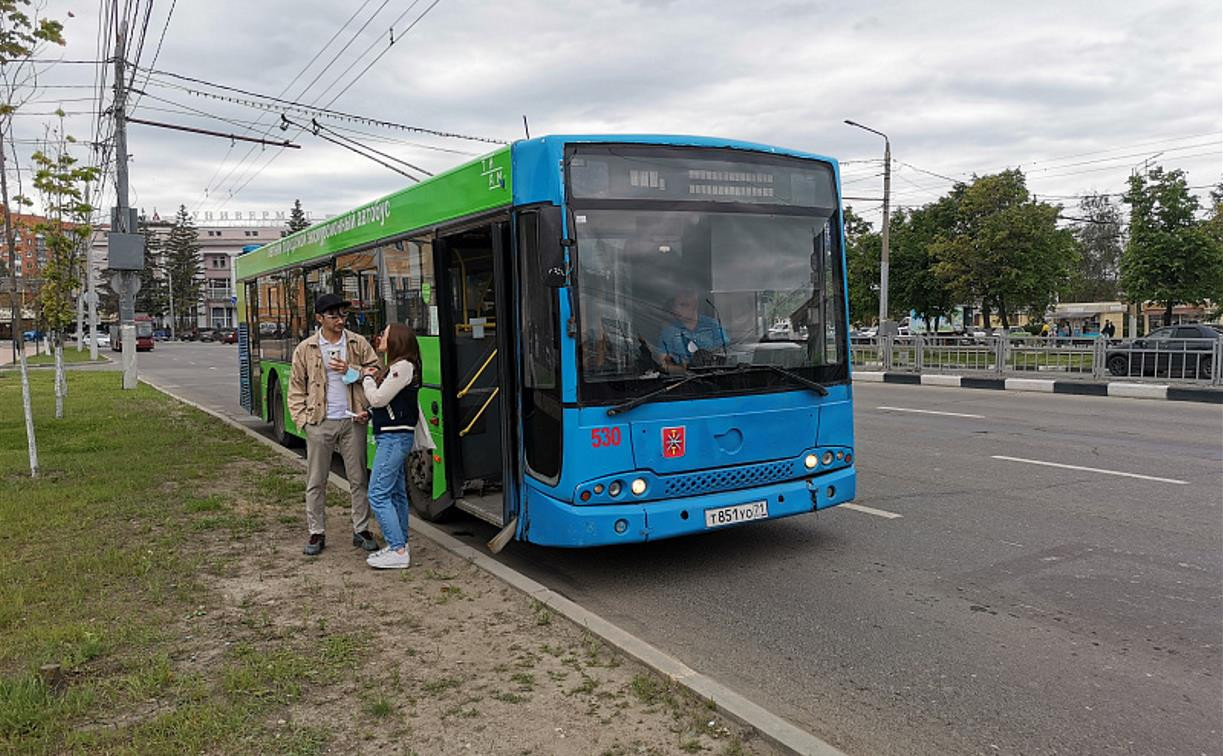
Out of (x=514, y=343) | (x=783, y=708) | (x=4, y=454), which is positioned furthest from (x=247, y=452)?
(x=783, y=708)

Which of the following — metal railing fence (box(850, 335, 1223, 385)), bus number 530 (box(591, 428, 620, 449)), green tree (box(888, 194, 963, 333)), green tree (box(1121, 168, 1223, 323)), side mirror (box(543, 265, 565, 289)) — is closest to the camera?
side mirror (box(543, 265, 565, 289))

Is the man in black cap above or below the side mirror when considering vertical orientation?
below

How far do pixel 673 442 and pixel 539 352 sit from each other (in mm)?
1060

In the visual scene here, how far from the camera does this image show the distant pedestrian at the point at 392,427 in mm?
6062

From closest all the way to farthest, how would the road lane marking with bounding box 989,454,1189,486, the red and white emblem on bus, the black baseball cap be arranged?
the red and white emblem on bus, the black baseball cap, the road lane marking with bounding box 989,454,1189,486

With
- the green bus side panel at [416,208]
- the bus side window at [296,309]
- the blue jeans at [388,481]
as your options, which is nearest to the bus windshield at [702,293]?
the green bus side panel at [416,208]

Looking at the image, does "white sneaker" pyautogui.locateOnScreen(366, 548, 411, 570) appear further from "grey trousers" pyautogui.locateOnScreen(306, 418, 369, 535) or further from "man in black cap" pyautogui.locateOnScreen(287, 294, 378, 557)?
"grey trousers" pyautogui.locateOnScreen(306, 418, 369, 535)

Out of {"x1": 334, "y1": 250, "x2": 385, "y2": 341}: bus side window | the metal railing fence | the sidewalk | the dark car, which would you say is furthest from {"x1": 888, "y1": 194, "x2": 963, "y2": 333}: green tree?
the sidewalk

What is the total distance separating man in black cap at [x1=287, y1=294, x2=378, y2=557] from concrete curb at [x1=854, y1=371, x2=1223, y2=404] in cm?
1709

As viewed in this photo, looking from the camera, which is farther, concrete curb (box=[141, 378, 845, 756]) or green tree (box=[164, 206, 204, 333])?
green tree (box=[164, 206, 204, 333])

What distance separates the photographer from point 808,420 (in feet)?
20.8

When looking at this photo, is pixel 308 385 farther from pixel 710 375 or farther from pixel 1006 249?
pixel 1006 249

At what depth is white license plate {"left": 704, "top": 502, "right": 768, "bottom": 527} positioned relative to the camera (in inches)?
229

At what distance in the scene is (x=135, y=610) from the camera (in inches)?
201
